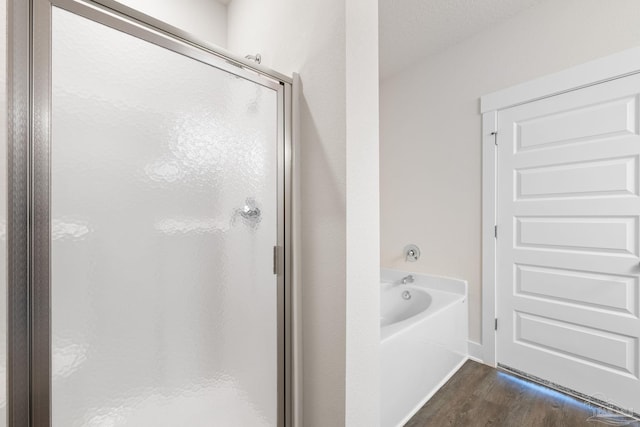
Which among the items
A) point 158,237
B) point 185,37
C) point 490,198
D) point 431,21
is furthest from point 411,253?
point 185,37

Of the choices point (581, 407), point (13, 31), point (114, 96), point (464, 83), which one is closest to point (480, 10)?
point (464, 83)

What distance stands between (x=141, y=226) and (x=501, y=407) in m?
2.07

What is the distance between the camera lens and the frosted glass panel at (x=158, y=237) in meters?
0.73

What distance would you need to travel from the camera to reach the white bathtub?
1440mm

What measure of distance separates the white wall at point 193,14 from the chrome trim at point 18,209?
3.88ft

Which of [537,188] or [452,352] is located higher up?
[537,188]

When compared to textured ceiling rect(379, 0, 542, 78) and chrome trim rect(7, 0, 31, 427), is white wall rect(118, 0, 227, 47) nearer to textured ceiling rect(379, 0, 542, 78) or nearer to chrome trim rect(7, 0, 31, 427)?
textured ceiling rect(379, 0, 542, 78)

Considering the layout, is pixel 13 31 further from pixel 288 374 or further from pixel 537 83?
pixel 537 83

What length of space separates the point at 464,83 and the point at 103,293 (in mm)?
2542

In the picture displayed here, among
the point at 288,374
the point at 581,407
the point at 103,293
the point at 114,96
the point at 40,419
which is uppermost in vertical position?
the point at 114,96

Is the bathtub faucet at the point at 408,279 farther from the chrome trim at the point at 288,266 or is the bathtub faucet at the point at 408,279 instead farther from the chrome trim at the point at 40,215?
the chrome trim at the point at 40,215

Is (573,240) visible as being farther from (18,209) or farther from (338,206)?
(18,209)

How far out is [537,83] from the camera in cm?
185

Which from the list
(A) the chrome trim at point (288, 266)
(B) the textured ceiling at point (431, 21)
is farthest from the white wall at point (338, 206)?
(B) the textured ceiling at point (431, 21)
